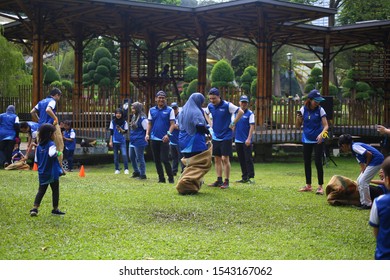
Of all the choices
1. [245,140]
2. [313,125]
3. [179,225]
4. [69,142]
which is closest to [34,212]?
[179,225]

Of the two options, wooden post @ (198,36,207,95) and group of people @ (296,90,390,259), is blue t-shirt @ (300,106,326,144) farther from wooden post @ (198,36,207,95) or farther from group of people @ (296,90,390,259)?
wooden post @ (198,36,207,95)

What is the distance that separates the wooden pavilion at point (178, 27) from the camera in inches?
835

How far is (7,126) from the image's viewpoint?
642 inches

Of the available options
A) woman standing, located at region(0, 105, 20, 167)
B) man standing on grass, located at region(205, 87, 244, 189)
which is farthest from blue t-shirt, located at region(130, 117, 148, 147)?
woman standing, located at region(0, 105, 20, 167)

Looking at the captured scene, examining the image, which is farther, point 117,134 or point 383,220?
point 117,134

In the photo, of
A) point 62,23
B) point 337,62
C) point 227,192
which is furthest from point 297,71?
point 227,192

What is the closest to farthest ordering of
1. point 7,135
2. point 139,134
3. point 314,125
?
point 314,125
point 139,134
point 7,135

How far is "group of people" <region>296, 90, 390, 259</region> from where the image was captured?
5.05 m

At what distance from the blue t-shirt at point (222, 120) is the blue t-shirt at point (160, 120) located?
1.46 meters

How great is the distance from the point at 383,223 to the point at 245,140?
8.39m

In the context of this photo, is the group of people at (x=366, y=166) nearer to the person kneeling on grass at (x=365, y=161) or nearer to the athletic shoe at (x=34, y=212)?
the person kneeling on grass at (x=365, y=161)

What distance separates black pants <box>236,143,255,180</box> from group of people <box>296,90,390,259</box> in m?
1.83

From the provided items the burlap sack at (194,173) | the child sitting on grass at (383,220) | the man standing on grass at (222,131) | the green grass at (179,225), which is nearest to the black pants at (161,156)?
the green grass at (179,225)

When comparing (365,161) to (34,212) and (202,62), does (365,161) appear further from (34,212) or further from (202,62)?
(202,62)
